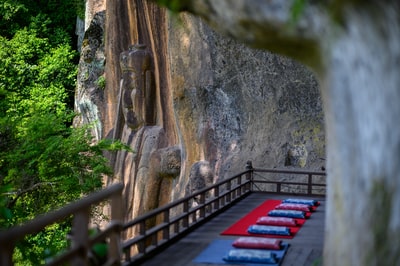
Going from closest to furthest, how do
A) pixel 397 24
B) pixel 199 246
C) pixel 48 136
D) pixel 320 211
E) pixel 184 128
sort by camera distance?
pixel 397 24, pixel 199 246, pixel 320 211, pixel 48 136, pixel 184 128

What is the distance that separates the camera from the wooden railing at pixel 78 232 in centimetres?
525

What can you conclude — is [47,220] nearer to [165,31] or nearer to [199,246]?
[199,246]

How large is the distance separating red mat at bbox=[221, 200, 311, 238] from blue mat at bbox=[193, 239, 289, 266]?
0.63 metres

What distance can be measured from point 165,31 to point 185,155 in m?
5.73

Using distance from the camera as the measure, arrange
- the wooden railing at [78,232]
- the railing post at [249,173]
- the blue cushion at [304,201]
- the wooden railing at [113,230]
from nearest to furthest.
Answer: the wooden railing at [78,232] < the wooden railing at [113,230] < the blue cushion at [304,201] < the railing post at [249,173]

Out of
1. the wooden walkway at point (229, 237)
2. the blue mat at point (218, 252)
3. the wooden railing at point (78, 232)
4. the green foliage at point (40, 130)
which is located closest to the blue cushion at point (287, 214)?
the wooden walkway at point (229, 237)

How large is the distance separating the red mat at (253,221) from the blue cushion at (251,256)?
1.71 metres

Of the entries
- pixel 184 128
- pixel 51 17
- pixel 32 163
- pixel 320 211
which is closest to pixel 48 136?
pixel 32 163

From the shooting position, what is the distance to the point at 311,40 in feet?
19.1

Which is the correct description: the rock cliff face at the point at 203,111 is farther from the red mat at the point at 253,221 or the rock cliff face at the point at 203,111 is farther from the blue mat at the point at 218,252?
the blue mat at the point at 218,252

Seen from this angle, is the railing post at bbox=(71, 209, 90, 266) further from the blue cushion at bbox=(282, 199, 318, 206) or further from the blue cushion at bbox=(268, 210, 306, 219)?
the blue cushion at bbox=(282, 199, 318, 206)

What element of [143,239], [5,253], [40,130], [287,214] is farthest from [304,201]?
[5,253]

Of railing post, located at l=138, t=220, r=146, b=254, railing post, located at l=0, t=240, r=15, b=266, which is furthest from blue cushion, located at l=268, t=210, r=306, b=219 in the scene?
railing post, located at l=0, t=240, r=15, b=266

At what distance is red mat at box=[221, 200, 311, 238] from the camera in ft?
37.9
